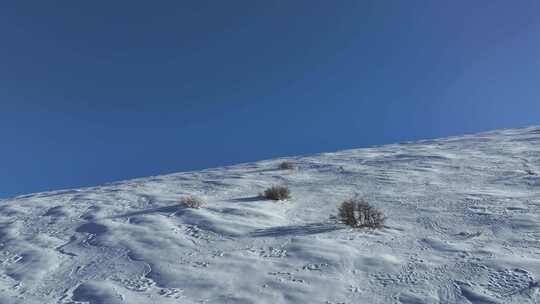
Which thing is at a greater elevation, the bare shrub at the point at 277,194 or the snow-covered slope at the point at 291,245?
the bare shrub at the point at 277,194

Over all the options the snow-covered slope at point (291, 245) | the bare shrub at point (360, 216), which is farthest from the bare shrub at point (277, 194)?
the bare shrub at point (360, 216)

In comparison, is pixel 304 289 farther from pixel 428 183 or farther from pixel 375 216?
pixel 428 183

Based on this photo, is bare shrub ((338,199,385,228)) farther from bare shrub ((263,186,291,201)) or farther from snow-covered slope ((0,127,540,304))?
bare shrub ((263,186,291,201))

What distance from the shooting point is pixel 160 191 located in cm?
768

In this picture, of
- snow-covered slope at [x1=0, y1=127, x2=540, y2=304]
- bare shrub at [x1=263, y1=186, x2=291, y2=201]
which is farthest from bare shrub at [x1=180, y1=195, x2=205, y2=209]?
bare shrub at [x1=263, y1=186, x2=291, y2=201]

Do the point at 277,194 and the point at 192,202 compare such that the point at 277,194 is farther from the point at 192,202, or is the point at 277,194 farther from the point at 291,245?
the point at 291,245

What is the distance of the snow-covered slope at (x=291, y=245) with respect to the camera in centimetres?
309

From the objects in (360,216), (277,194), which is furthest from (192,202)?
(360,216)

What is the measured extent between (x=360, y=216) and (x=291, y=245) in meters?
1.17

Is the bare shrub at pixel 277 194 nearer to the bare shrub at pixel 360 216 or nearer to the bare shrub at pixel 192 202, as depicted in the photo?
the bare shrub at pixel 192 202

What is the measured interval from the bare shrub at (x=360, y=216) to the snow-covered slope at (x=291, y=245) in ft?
0.45

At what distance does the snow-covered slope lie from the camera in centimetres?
309

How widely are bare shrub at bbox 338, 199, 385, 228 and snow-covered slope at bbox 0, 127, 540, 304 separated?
0.14m

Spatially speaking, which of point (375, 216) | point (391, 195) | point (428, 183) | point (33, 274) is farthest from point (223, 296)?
point (428, 183)
